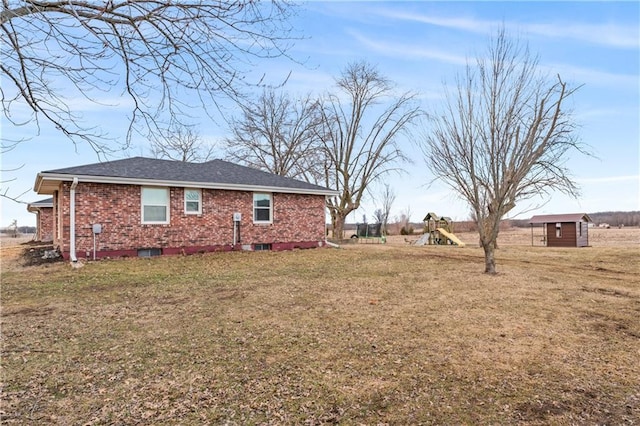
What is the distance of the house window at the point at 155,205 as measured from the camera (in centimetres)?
1248

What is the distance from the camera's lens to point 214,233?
13727mm

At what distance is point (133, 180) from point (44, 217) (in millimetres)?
16645

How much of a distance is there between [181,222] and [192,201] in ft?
2.77

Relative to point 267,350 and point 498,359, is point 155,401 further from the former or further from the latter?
point 498,359

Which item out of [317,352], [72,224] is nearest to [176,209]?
[72,224]

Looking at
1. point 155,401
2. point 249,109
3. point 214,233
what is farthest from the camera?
point 214,233

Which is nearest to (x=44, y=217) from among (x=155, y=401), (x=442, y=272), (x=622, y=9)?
(x=442, y=272)

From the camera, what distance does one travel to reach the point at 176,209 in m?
13.0

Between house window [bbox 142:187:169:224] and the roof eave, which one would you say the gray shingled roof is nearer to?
the roof eave

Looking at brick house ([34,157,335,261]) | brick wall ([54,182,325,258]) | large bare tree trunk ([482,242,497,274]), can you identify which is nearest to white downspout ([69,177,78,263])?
brick house ([34,157,335,261])

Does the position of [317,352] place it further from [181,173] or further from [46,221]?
[46,221]

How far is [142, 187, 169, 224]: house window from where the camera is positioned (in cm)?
1248

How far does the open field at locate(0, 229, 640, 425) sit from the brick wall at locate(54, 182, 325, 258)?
3.51 meters

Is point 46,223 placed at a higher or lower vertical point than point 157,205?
lower
